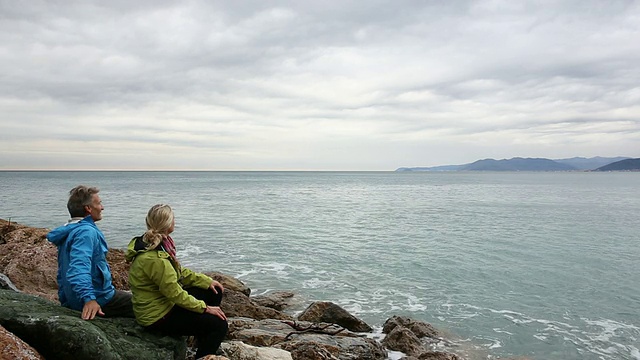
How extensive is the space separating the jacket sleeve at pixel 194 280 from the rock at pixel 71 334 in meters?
0.81

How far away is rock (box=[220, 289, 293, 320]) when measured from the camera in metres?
11.4

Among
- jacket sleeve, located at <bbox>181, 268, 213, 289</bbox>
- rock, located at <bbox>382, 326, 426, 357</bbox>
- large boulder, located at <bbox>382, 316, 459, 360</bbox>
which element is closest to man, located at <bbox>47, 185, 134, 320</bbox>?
jacket sleeve, located at <bbox>181, 268, 213, 289</bbox>

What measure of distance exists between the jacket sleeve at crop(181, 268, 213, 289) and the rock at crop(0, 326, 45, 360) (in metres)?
1.81

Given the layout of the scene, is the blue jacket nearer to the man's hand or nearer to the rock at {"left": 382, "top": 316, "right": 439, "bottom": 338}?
the man's hand

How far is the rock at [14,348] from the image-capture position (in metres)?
4.27

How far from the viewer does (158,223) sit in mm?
5184

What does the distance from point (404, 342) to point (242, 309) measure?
4158 millimetres

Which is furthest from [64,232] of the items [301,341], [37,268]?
[37,268]

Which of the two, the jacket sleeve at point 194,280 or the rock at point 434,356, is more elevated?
the jacket sleeve at point 194,280

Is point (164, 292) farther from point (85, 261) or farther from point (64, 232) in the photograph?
point (64, 232)

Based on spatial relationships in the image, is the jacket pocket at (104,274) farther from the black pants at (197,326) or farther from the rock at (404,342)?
the rock at (404,342)

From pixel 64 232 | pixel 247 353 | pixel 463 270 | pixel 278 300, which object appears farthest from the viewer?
pixel 463 270

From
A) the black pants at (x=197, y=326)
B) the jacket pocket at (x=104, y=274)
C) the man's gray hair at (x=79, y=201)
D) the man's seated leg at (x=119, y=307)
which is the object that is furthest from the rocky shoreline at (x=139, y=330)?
the man's gray hair at (x=79, y=201)

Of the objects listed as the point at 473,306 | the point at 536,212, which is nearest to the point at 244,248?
the point at 473,306
